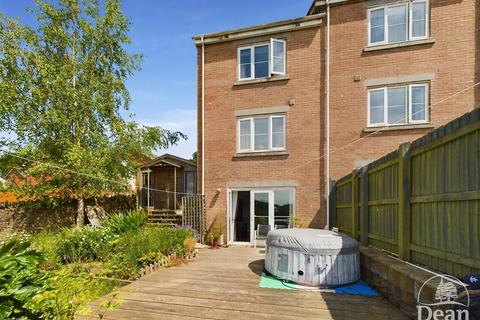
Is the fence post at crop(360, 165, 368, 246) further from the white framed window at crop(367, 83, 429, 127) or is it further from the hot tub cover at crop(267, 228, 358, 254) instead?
the white framed window at crop(367, 83, 429, 127)

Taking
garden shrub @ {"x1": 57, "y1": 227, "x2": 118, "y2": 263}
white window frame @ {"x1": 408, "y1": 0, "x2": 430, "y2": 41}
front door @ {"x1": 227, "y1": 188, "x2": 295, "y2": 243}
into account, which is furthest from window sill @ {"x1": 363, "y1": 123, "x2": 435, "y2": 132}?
garden shrub @ {"x1": 57, "y1": 227, "x2": 118, "y2": 263}

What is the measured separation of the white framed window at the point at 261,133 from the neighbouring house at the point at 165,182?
5.40 m

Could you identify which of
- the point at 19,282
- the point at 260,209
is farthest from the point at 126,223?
the point at 19,282

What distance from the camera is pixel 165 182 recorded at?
1784 cm

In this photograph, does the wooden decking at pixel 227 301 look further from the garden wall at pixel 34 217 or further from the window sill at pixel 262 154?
the garden wall at pixel 34 217

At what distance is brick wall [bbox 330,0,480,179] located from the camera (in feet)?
33.1

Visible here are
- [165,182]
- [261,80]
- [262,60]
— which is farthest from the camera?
[165,182]

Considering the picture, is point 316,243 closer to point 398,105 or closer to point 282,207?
point 282,207

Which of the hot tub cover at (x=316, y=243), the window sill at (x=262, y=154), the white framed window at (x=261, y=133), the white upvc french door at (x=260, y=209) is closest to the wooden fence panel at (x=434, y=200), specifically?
the hot tub cover at (x=316, y=243)

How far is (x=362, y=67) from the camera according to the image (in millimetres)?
11102

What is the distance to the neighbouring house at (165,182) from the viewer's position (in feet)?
55.7

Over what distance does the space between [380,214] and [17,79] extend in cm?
1446

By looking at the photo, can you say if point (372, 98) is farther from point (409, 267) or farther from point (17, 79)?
point (17, 79)

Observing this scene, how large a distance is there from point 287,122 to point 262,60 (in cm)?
293
